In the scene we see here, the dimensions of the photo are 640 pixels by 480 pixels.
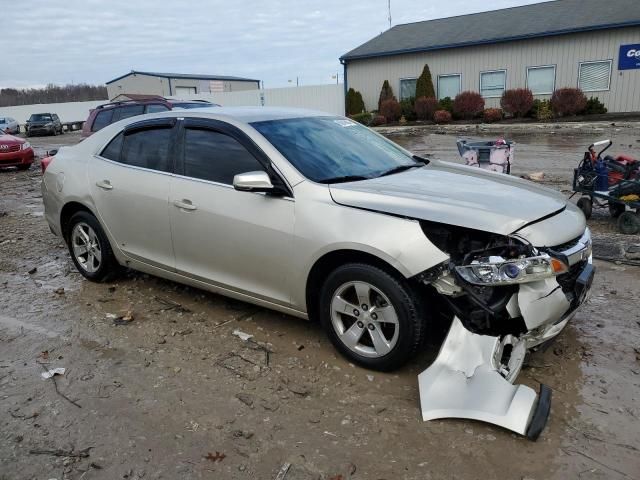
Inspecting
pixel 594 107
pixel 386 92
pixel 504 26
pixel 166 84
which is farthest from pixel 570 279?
pixel 166 84

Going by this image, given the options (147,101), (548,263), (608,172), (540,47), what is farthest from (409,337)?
(540,47)

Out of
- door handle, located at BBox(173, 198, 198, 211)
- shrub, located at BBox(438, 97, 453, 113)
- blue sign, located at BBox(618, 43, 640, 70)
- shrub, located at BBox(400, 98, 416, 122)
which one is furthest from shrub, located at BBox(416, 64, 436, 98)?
door handle, located at BBox(173, 198, 198, 211)

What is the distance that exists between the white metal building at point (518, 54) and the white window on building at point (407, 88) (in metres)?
0.05

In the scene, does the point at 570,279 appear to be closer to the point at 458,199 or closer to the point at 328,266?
the point at 458,199

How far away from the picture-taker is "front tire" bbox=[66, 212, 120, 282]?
5.20 meters

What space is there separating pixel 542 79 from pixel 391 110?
733cm

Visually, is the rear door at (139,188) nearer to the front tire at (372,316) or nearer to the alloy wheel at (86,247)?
the alloy wheel at (86,247)

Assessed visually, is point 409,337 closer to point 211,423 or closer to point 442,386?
point 442,386

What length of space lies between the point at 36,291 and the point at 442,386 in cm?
429

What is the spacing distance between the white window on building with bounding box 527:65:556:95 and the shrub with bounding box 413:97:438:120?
4.50 metres

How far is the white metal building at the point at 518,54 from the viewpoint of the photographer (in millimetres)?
23750

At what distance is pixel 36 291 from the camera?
5.50 metres

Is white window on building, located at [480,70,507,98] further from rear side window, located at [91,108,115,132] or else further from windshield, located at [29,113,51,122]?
windshield, located at [29,113,51,122]

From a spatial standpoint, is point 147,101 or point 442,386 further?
point 147,101
